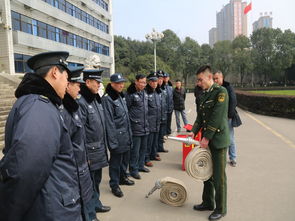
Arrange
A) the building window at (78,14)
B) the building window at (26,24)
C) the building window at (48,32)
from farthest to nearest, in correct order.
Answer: the building window at (78,14) → the building window at (26,24) → the building window at (48,32)

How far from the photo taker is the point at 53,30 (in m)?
27.2

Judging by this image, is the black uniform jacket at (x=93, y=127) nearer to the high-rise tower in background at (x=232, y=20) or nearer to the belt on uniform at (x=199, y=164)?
the belt on uniform at (x=199, y=164)

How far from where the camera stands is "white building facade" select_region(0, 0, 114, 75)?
20094 millimetres

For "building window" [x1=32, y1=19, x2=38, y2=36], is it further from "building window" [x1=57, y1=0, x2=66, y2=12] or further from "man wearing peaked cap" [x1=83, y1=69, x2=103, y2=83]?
"man wearing peaked cap" [x1=83, y1=69, x2=103, y2=83]

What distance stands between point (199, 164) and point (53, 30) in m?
28.1

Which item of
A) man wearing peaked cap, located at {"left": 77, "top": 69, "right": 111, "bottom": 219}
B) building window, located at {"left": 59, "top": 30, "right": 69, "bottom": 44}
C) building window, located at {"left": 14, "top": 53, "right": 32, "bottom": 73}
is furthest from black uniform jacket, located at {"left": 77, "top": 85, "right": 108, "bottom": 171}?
building window, located at {"left": 59, "top": 30, "right": 69, "bottom": 44}

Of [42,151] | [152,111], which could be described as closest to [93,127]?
[42,151]

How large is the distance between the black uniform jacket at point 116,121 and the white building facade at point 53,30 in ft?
36.6

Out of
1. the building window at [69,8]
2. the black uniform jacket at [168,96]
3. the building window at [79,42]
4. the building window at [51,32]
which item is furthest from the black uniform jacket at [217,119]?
the building window at [79,42]

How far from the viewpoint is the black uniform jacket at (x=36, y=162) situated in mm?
1253

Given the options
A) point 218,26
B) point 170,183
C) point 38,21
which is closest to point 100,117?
point 170,183

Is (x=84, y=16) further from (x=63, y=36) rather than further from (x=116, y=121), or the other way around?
(x=116, y=121)

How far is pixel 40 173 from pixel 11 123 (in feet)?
1.21

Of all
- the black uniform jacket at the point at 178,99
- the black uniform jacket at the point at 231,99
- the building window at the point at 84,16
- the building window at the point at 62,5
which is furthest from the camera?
the building window at the point at 84,16
